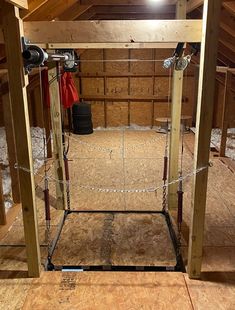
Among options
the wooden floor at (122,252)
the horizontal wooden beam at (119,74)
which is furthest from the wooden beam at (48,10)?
the horizontal wooden beam at (119,74)

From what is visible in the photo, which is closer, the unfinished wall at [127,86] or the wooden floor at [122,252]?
the wooden floor at [122,252]

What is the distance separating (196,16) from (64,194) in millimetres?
3718

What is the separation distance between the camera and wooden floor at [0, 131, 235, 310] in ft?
6.56

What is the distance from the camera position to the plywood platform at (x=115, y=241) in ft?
8.06

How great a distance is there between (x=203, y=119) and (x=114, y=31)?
0.82 m

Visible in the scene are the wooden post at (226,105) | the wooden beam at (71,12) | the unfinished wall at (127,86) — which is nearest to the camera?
the wooden beam at (71,12)

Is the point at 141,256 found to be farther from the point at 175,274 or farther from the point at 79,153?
the point at 79,153

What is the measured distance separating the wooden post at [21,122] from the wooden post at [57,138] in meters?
0.95

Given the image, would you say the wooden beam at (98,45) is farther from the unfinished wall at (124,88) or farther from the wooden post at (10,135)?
the unfinished wall at (124,88)

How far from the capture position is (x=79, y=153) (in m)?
5.35

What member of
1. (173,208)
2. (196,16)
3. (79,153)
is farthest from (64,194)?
(196,16)

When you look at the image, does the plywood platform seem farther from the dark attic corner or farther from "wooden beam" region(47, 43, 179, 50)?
"wooden beam" region(47, 43, 179, 50)

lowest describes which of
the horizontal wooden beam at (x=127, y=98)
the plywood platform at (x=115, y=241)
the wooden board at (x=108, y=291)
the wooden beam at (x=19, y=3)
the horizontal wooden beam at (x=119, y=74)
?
the plywood platform at (x=115, y=241)

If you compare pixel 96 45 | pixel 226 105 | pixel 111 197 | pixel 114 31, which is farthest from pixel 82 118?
pixel 114 31
